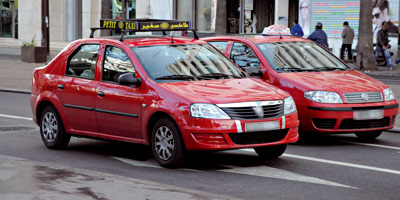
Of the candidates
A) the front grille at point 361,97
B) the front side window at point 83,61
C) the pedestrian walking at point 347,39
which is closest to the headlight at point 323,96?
the front grille at point 361,97

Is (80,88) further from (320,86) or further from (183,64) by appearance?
(320,86)

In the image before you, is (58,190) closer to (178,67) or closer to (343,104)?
(178,67)

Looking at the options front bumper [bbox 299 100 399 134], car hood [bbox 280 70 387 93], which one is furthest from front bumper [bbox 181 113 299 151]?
car hood [bbox 280 70 387 93]

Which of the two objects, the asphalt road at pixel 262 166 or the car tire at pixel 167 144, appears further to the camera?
the car tire at pixel 167 144

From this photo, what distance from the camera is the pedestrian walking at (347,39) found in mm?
30875

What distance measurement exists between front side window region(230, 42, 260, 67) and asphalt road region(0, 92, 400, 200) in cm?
146

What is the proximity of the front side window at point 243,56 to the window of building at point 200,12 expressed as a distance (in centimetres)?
2666

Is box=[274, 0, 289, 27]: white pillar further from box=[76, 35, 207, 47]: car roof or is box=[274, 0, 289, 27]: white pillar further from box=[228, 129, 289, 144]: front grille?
box=[228, 129, 289, 144]: front grille

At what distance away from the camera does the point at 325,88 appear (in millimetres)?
10688

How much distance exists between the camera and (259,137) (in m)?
8.67

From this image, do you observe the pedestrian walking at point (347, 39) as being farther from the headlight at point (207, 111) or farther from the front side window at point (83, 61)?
the headlight at point (207, 111)

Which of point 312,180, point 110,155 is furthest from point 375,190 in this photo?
point 110,155

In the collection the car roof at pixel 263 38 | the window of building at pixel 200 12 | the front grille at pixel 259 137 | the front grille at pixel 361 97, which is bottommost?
the front grille at pixel 259 137

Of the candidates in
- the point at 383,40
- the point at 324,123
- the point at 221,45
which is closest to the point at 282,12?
the point at 383,40
